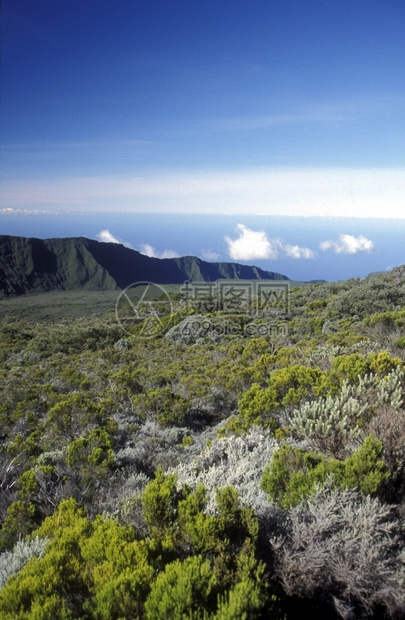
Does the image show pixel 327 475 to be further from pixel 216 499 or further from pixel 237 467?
pixel 237 467

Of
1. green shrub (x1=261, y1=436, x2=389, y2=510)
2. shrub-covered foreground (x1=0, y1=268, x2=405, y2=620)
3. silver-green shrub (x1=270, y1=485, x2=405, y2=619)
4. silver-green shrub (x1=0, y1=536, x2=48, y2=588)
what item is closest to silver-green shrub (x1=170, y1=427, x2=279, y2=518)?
shrub-covered foreground (x1=0, y1=268, x2=405, y2=620)

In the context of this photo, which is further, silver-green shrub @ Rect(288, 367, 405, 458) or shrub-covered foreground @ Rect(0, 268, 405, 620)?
silver-green shrub @ Rect(288, 367, 405, 458)

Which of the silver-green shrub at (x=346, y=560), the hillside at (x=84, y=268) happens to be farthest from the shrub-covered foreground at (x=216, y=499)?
the hillside at (x=84, y=268)

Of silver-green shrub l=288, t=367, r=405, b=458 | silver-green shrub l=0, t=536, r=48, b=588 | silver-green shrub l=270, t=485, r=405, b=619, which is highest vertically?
silver-green shrub l=288, t=367, r=405, b=458

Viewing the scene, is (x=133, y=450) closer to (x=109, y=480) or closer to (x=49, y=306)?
(x=109, y=480)

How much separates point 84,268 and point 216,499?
13204 cm

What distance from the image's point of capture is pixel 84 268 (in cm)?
12712

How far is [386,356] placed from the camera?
7066 millimetres

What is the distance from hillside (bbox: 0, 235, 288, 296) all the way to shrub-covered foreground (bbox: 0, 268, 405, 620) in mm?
107809

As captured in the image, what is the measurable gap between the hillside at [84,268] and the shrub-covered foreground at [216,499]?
107809mm

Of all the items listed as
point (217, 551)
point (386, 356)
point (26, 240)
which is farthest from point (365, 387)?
point (26, 240)

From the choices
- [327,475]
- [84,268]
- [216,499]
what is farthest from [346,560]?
[84,268]

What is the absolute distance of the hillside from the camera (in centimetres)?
11562

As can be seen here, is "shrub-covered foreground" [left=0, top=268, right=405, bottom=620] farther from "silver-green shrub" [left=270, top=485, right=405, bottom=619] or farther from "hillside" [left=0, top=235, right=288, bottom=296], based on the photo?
"hillside" [left=0, top=235, right=288, bottom=296]
